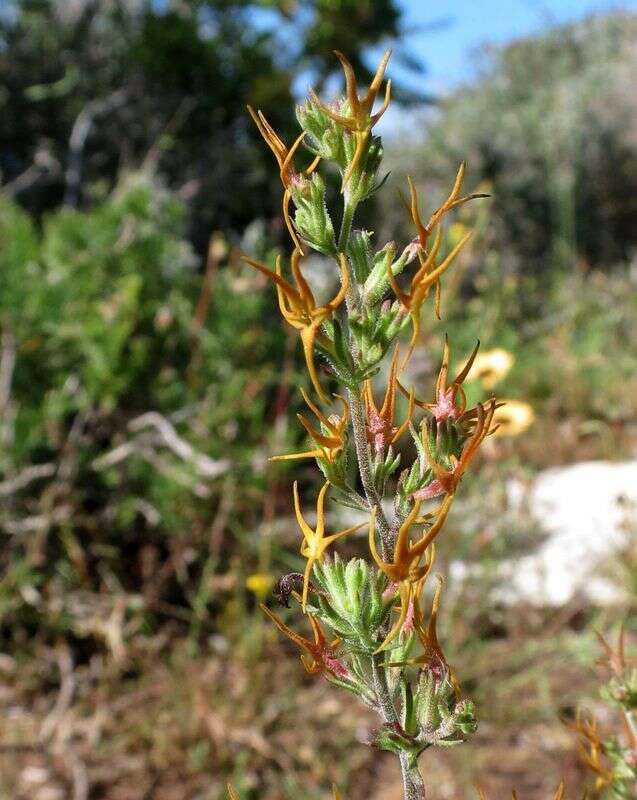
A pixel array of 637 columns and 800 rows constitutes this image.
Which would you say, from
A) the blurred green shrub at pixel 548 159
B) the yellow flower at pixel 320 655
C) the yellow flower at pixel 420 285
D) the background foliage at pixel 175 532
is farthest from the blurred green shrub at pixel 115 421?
the blurred green shrub at pixel 548 159

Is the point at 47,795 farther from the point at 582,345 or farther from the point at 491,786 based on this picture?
the point at 582,345

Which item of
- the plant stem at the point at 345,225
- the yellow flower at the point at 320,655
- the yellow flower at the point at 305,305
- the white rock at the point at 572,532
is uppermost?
the white rock at the point at 572,532

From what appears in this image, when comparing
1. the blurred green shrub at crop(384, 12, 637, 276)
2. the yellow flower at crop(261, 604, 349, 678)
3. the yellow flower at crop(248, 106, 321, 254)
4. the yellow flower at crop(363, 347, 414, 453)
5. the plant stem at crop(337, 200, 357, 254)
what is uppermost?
the blurred green shrub at crop(384, 12, 637, 276)

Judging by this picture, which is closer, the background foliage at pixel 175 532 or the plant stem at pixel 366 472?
the plant stem at pixel 366 472

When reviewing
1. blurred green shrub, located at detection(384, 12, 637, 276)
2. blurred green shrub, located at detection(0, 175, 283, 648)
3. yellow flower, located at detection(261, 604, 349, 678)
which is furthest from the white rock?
blurred green shrub, located at detection(384, 12, 637, 276)

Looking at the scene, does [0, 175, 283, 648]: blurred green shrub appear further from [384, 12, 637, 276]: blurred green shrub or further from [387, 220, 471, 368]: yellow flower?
[384, 12, 637, 276]: blurred green shrub

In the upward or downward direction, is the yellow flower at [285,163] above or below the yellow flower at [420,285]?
above

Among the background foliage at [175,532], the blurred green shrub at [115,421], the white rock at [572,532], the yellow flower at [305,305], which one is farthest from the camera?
the white rock at [572,532]

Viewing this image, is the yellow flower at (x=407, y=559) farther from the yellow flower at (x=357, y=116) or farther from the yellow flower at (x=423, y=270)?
the yellow flower at (x=357, y=116)
